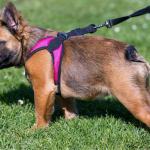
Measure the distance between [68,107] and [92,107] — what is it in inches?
22.0

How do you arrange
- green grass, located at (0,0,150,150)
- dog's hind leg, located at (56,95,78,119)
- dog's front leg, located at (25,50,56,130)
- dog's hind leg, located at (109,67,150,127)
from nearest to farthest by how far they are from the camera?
1. dog's hind leg, located at (109,67,150,127)
2. green grass, located at (0,0,150,150)
3. dog's front leg, located at (25,50,56,130)
4. dog's hind leg, located at (56,95,78,119)

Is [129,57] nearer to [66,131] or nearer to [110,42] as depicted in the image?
[110,42]

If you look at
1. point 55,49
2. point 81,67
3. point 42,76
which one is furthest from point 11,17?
point 81,67

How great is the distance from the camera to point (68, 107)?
3822 mm

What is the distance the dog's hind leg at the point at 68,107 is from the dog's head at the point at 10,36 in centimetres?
109

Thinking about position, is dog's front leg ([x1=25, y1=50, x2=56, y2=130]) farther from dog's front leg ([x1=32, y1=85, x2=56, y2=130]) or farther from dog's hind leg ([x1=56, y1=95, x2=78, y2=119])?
dog's hind leg ([x1=56, y1=95, x2=78, y2=119])

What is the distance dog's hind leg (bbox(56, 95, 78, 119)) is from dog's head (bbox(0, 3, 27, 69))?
1093mm

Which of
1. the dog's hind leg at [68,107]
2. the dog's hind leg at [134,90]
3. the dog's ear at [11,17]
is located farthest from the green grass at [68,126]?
the dog's ear at [11,17]

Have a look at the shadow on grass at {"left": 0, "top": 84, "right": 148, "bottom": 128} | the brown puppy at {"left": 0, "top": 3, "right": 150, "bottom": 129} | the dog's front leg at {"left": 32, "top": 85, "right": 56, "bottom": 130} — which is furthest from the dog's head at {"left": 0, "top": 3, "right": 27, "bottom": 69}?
the shadow on grass at {"left": 0, "top": 84, "right": 148, "bottom": 128}

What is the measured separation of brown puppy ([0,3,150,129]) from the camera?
9.18 ft

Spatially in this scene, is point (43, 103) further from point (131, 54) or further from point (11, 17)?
point (131, 54)

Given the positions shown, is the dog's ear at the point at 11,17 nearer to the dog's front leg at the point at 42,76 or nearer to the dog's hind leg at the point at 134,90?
the dog's front leg at the point at 42,76

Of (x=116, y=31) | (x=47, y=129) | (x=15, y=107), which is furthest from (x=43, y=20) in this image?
(x=47, y=129)

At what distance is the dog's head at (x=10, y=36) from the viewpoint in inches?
120
